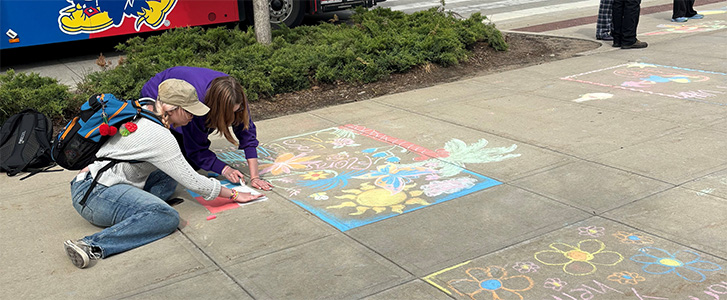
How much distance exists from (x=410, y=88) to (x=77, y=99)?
3.54 meters

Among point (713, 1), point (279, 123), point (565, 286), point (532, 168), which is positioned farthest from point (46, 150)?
point (713, 1)

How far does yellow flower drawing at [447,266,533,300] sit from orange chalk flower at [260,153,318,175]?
2.12 metres

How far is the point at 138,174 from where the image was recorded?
13.9 ft

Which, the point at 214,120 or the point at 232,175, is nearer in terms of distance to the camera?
the point at 214,120

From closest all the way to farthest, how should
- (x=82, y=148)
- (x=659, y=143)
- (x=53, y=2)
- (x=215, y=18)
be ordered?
(x=82, y=148)
(x=659, y=143)
(x=53, y=2)
(x=215, y=18)

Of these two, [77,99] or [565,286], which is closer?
[565,286]

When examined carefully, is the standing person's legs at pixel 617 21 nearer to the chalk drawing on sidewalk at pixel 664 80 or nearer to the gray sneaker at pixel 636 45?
the gray sneaker at pixel 636 45

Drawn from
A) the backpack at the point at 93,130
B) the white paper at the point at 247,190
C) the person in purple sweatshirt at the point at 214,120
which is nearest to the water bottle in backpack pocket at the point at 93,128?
the backpack at the point at 93,130

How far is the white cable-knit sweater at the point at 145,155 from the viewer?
4.05m

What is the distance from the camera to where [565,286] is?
11.0 feet

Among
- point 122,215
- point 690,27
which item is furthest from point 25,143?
point 690,27

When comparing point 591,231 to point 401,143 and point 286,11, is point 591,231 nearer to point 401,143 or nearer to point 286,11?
point 401,143

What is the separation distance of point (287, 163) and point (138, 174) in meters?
1.42

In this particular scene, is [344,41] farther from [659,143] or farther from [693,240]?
[693,240]
